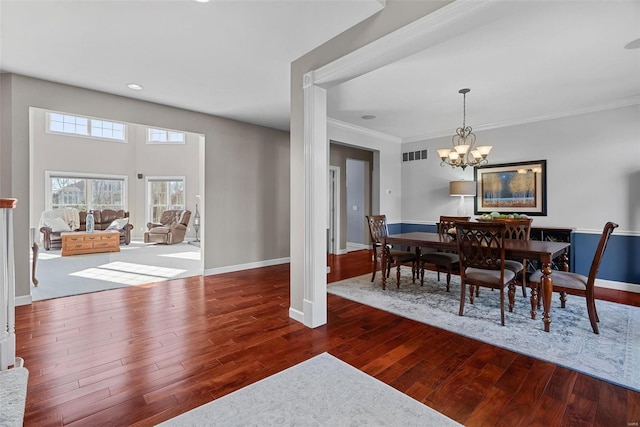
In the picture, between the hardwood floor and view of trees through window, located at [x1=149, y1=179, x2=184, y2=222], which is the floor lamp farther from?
view of trees through window, located at [x1=149, y1=179, x2=184, y2=222]

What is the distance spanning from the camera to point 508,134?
5211 millimetres

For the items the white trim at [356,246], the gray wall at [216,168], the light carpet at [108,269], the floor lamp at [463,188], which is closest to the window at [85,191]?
the light carpet at [108,269]

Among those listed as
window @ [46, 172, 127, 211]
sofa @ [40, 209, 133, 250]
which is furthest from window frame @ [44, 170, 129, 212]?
sofa @ [40, 209, 133, 250]

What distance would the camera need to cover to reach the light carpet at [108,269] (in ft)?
13.7

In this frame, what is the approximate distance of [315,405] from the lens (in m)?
1.72

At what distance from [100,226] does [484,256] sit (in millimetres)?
9844

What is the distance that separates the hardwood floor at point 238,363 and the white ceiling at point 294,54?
2.28m

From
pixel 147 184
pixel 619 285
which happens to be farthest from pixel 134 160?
pixel 619 285

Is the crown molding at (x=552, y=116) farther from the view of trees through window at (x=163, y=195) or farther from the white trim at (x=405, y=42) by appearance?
the view of trees through window at (x=163, y=195)

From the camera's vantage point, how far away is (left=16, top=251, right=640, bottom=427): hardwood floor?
1687mm

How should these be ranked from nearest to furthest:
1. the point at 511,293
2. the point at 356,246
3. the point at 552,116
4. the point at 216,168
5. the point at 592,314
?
the point at 592,314
the point at 511,293
the point at 552,116
the point at 216,168
the point at 356,246

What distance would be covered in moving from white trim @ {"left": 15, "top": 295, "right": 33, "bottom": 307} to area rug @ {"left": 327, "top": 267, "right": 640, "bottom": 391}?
361cm

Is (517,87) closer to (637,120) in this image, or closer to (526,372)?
(637,120)

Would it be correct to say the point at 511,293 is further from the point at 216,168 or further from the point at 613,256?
the point at 216,168
